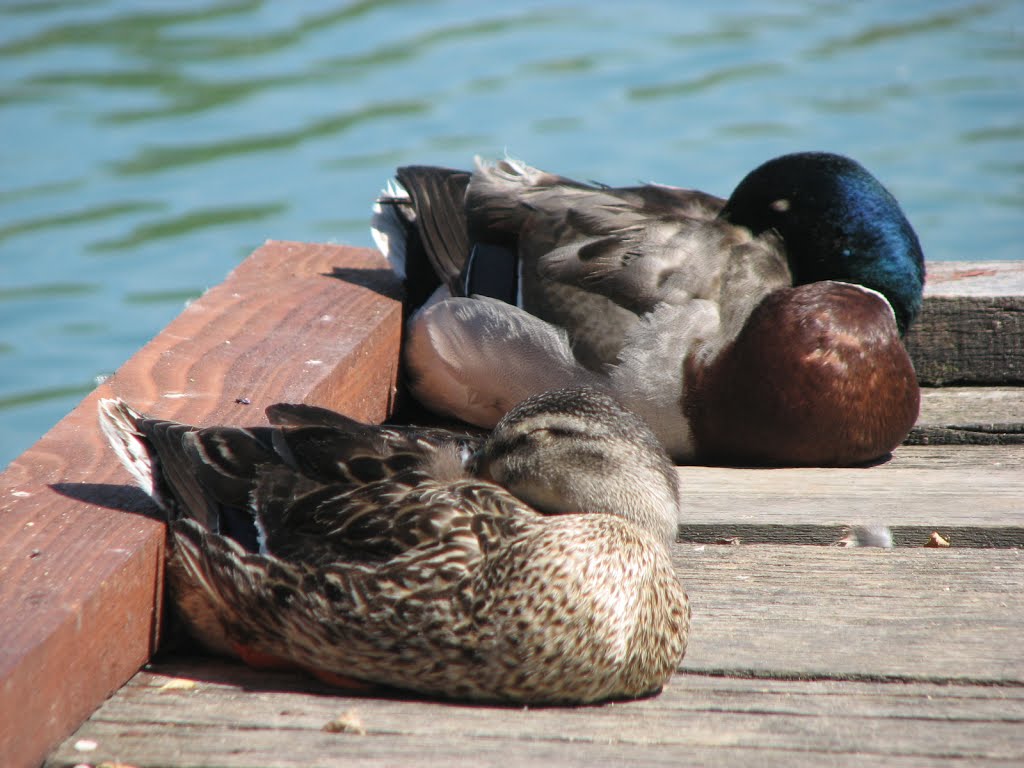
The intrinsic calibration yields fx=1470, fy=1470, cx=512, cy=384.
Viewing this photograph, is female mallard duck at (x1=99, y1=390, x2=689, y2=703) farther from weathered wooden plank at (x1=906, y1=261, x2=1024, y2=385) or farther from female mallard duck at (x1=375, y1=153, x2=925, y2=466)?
weathered wooden plank at (x1=906, y1=261, x2=1024, y2=385)

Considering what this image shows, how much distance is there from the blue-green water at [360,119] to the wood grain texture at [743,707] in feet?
17.6

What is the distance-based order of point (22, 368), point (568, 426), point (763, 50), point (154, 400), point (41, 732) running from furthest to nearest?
point (763, 50) < point (22, 368) < point (154, 400) < point (568, 426) < point (41, 732)

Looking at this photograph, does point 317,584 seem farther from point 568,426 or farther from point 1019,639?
point 1019,639

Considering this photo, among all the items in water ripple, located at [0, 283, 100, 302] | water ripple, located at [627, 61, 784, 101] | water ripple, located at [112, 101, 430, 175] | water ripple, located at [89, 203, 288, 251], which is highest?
water ripple, located at [627, 61, 784, 101]

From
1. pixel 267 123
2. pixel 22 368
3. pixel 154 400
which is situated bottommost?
pixel 22 368

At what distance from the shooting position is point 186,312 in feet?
13.0

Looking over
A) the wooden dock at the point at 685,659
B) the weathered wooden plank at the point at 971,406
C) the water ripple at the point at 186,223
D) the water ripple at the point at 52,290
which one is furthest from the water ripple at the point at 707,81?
the wooden dock at the point at 685,659

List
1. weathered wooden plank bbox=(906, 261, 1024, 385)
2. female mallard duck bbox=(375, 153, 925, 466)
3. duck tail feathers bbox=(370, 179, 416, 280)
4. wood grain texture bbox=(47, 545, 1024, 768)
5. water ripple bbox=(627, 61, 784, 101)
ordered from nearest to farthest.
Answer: wood grain texture bbox=(47, 545, 1024, 768), female mallard duck bbox=(375, 153, 925, 466), weathered wooden plank bbox=(906, 261, 1024, 385), duck tail feathers bbox=(370, 179, 416, 280), water ripple bbox=(627, 61, 784, 101)

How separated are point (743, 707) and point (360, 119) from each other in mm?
8524

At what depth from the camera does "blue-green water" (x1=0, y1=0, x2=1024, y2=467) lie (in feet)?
29.1

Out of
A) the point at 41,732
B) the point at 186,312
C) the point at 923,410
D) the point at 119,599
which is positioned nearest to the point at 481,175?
the point at 186,312

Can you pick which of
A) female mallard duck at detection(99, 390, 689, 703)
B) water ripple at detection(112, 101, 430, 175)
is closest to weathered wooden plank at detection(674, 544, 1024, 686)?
female mallard duck at detection(99, 390, 689, 703)

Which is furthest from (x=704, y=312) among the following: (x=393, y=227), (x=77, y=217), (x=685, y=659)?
(x=77, y=217)

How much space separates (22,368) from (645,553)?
572 cm
